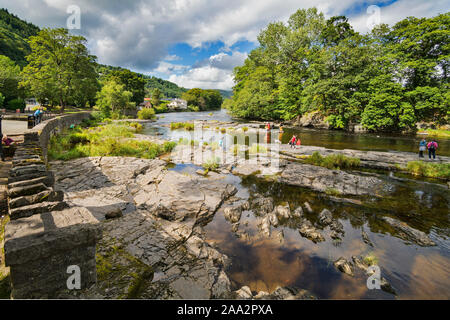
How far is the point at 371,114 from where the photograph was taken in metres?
33.0

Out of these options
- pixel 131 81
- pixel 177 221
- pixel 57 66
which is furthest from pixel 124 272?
pixel 131 81

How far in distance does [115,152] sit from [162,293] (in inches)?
576

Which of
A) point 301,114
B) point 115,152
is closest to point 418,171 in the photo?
point 115,152

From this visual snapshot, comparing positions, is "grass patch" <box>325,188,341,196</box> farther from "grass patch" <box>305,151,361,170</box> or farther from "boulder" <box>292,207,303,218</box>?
"grass patch" <box>305,151,361,170</box>

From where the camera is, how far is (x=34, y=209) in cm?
296

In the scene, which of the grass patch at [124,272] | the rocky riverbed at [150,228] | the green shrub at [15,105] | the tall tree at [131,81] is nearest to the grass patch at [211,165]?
the rocky riverbed at [150,228]

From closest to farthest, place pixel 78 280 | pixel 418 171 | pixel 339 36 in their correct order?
pixel 78 280
pixel 418 171
pixel 339 36

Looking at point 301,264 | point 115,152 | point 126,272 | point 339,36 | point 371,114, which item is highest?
point 339,36

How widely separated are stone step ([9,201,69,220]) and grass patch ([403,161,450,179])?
19951 millimetres

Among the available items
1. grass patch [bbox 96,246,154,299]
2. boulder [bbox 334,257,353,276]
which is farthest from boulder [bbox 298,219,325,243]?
grass patch [bbox 96,246,154,299]

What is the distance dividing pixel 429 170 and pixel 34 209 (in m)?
20.7

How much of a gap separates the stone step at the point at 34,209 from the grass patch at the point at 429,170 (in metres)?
20.0

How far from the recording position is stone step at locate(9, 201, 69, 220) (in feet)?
9.20

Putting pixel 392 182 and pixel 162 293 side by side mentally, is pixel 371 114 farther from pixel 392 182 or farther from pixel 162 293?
pixel 162 293
